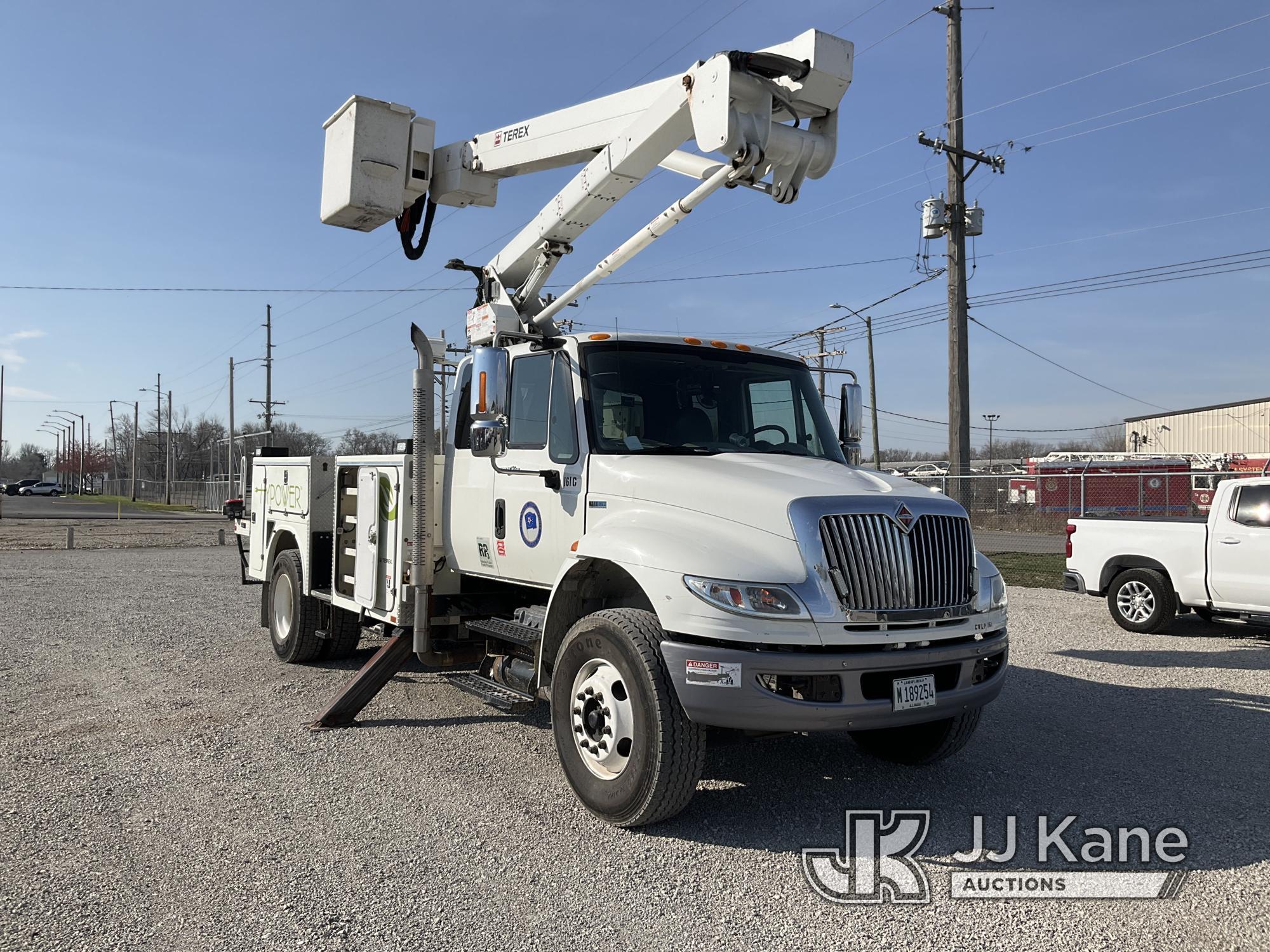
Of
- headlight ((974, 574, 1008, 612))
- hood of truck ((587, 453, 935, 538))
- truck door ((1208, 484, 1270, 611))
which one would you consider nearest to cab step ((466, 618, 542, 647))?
hood of truck ((587, 453, 935, 538))

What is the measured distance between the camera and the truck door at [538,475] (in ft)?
17.9

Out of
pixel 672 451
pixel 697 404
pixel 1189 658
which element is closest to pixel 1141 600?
pixel 1189 658

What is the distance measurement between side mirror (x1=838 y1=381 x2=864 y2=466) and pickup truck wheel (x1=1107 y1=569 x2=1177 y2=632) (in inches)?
259

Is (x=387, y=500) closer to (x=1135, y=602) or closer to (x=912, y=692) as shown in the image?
(x=912, y=692)

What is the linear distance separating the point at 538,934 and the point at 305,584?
5.32 meters

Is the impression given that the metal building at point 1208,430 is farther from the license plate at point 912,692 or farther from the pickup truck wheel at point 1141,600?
the license plate at point 912,692

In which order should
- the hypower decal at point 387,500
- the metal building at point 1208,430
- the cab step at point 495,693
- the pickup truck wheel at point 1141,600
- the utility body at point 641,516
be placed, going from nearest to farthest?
the utility body at point 641,516, the cab step at point 495,693, the hypower decal at point 387,500, the pickup truck wheel at point 1141,600, the metal building at point 1208,430

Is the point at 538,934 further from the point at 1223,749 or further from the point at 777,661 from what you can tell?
the point at 1223,749

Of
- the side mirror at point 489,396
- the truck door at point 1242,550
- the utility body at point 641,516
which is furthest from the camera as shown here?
the truck door at point 1242,550

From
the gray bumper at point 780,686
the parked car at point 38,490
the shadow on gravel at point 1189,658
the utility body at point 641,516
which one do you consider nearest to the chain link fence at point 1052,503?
the shadow on gravel at point 1189,658

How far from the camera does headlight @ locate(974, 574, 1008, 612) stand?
4879mm

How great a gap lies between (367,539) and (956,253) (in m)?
15.1

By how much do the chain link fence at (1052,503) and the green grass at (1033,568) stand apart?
0.04 ft

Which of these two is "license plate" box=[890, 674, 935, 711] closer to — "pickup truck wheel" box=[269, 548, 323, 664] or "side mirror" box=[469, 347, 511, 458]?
"side mirror" box=[469, 347, 511, 458]
